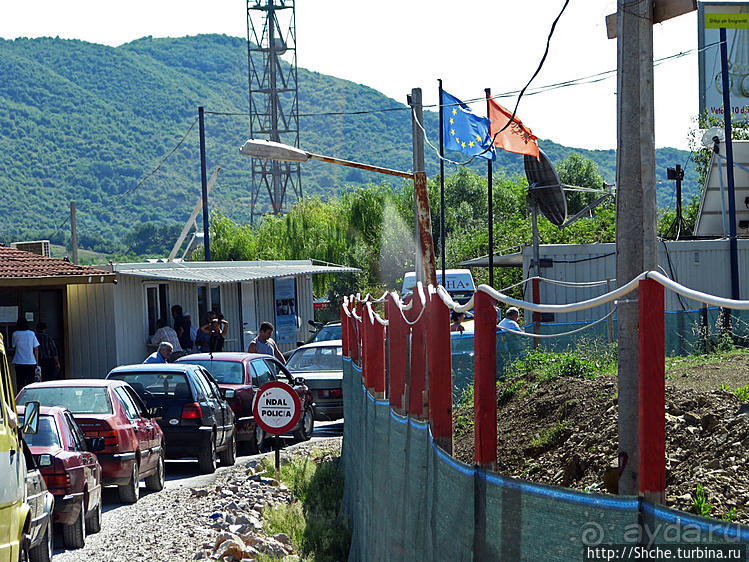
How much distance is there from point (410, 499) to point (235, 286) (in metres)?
24.3

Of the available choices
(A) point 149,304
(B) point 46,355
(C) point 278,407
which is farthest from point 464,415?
(A) point 149,304

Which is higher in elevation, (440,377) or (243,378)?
(440,377)

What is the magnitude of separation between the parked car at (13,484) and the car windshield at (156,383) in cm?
679

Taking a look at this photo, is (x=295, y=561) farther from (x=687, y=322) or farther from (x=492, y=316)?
(x=687, y=322)

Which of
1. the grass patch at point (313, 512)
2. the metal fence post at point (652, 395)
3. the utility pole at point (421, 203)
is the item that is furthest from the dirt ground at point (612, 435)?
the metal fence post at point (652, 395)

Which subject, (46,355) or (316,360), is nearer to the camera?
(46,355)

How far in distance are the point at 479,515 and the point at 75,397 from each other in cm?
922

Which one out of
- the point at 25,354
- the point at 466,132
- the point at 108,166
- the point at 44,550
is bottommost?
the point at 44,550

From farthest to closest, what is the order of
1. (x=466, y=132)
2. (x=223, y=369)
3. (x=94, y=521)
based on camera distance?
1. (x=466, y=132)
2. (x=223, y=369)
3. (x=94, y=521)

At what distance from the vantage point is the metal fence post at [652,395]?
3.00 m

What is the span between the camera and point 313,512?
11.9 meters

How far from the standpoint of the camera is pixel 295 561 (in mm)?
9125

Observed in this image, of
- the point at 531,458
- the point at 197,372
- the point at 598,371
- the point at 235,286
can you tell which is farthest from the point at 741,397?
the point at 235,286

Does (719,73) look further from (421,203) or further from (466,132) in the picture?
(421,203)
